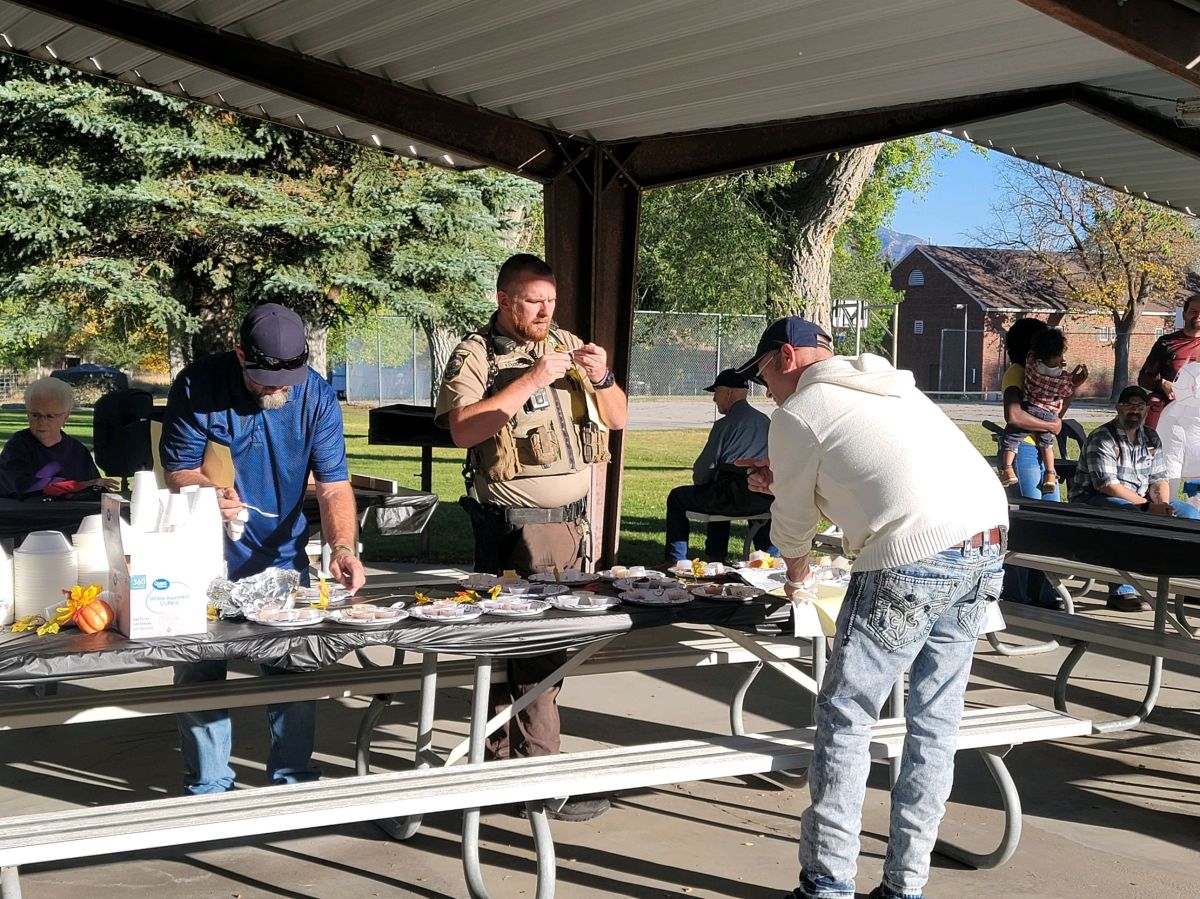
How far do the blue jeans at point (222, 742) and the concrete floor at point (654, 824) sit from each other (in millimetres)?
201

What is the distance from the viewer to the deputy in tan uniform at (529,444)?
13.6 ft

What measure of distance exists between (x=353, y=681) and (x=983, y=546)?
1.99 m

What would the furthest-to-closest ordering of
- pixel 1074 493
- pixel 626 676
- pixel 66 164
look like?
pixel 66 164 → pixel 1074 493 → pixel 626 676

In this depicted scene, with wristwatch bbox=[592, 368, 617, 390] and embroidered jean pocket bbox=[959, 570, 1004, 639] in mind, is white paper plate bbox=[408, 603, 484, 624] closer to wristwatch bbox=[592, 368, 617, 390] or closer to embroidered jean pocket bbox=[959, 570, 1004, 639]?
wristwatch bbox=[592, 368, 617, 390]

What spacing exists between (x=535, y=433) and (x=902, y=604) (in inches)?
58.6

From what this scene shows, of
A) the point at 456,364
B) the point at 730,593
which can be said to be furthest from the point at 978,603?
the point at 456,364

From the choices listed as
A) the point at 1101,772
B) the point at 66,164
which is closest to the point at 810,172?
the point at 66,164

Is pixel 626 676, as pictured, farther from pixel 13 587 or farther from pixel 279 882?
pixel 13 587

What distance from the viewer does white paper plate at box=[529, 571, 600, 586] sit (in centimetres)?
406

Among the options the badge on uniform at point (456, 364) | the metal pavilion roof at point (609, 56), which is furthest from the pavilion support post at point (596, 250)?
the badge on uniform at point (456, 364)

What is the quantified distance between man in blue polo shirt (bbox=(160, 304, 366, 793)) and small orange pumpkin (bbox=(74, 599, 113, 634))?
2.07 feet

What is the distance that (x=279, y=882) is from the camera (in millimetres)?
3707

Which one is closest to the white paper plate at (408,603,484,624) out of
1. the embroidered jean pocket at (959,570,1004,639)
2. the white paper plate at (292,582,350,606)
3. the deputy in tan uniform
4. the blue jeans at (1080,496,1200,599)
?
the white paper plate at (292,582,350,606)

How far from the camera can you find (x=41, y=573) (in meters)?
3.33
